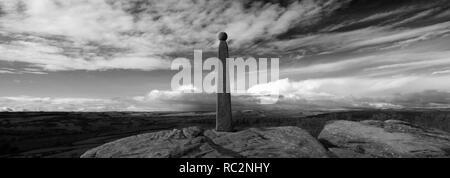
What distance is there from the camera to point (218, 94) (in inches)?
610

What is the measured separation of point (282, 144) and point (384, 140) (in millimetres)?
5697

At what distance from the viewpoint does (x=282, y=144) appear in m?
11.1

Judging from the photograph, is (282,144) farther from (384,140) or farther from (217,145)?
(384,140)

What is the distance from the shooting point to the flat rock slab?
32.9ft

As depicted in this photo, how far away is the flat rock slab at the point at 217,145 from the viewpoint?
395 inches

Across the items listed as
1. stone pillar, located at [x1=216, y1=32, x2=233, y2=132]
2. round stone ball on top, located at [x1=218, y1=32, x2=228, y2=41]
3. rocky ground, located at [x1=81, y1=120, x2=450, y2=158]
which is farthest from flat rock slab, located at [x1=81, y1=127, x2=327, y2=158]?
round stone ball on top, located at [x1=218, y1=32, x2=228, y2=41]

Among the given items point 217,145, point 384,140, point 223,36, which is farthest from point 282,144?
point 223,36

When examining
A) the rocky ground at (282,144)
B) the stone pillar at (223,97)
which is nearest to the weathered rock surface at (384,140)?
the rocky ground at (282,144)

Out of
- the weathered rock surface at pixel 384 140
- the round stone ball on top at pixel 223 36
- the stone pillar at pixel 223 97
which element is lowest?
the weathered rock surface at pixel 384 140

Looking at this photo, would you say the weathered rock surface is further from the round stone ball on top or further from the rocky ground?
the round stone ball on top

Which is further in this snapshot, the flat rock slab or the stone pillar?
the stone pillar

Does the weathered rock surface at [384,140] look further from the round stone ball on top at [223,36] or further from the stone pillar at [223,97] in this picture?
the round stone ball on top at [223,36]

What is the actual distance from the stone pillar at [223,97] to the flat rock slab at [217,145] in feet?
7.42
